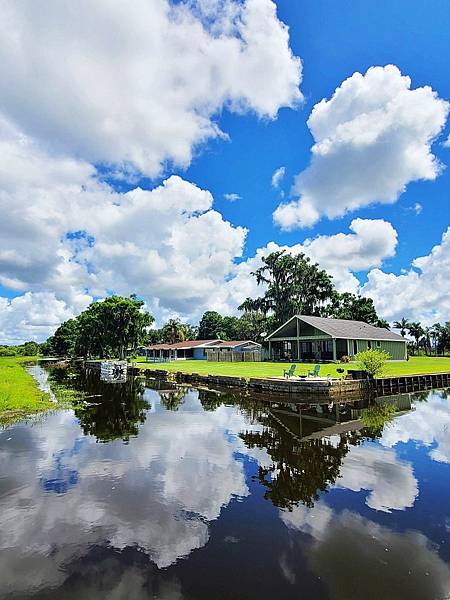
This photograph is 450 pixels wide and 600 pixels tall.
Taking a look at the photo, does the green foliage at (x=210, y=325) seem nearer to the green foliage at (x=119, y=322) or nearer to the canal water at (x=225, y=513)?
the green foliage at (x=119, y=322)

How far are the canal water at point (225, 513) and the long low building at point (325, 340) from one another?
87.4 feet

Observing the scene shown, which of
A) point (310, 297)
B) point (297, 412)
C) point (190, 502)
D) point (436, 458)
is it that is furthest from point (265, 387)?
point (310, 297)

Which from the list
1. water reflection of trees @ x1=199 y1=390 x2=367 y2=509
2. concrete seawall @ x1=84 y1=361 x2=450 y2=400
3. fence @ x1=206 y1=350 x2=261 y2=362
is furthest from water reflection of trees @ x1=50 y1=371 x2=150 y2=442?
fence @ x1=206 y1=350 x2=261 y2=362

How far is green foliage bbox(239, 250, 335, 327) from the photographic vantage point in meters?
61.7

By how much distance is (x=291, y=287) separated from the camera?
2434 inches

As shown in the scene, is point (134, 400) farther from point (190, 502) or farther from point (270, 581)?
point (270, 581)

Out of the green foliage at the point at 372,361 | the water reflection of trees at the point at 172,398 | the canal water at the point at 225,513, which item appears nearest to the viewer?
the canal water at the point at 225,513

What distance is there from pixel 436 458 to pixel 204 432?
863cm

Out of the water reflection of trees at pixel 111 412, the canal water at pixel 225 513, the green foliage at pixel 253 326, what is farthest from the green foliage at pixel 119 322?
the canal water at pixel 225 513

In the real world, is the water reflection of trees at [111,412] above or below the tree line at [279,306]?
below

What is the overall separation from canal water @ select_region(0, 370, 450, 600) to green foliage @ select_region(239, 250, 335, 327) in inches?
1808

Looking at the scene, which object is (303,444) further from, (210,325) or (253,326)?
(210,325)

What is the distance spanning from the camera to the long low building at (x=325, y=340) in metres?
42.6

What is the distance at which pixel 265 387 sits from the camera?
27984 millimetres
